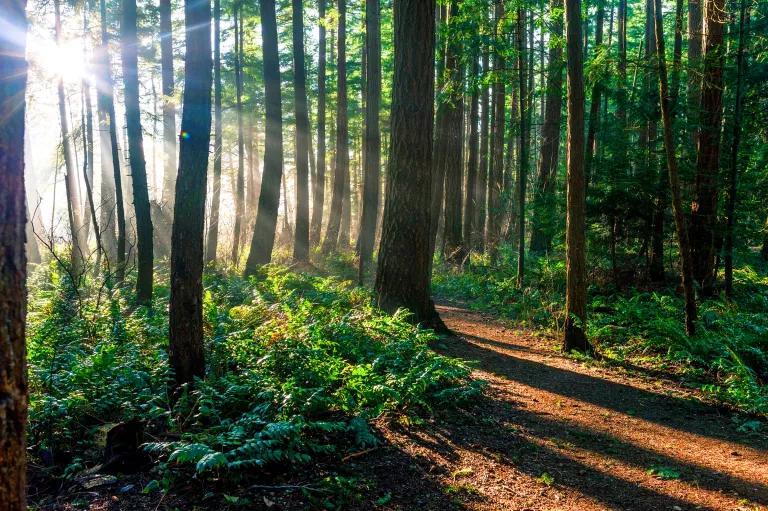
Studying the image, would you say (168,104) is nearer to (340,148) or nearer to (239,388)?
(340,148)

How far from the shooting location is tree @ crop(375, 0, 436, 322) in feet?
26.1

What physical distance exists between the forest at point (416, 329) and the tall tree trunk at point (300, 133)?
0.07m

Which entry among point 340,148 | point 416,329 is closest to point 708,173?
point 416,329

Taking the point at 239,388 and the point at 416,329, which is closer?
the point at 239,388

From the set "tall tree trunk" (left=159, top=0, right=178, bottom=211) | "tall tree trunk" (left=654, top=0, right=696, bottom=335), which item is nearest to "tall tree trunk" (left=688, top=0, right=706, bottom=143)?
"tall tree trunk" (left=654, top=0, right=696, bottom=335)

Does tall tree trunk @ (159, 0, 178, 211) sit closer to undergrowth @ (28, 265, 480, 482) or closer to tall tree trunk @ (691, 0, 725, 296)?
undergrowth @ (28, 265, 480, 482)

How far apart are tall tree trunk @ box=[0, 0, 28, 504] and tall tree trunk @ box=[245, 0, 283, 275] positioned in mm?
11934

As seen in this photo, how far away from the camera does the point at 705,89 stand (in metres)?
11.1

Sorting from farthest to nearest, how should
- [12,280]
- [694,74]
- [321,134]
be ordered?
[321,134] → [694,74] → [12,280]

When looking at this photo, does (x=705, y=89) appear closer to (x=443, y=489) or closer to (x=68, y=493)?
(x=443, y=489)

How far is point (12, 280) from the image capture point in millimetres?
1754

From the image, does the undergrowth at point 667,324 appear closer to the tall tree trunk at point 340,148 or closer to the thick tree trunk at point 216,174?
the tall tree trunk at point 340,148

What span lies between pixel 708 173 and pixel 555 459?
891cm

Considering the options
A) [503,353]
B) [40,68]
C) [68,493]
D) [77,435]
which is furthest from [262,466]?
[40,68]
